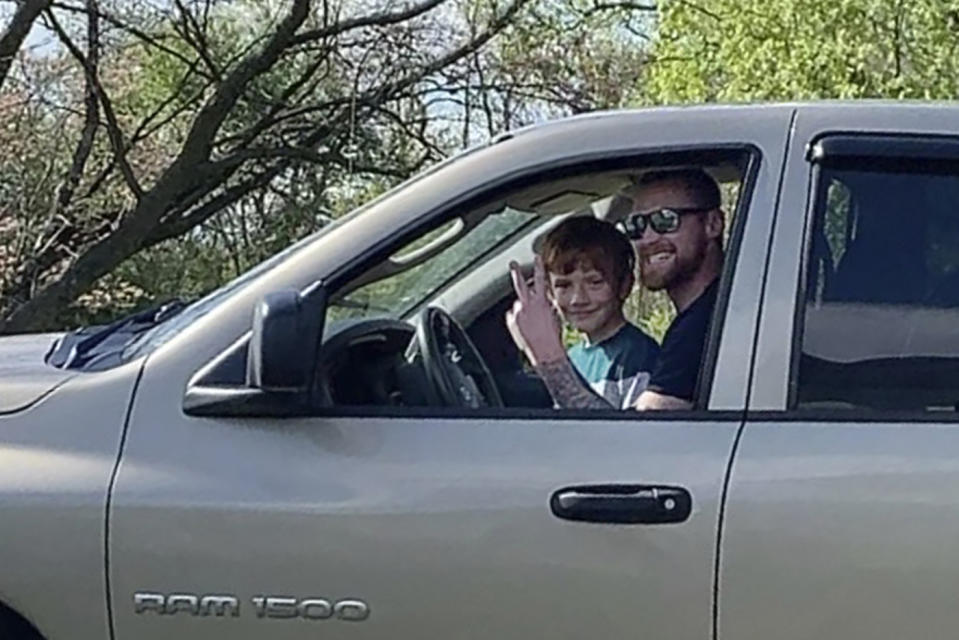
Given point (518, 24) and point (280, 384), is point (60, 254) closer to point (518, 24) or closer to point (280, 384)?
point (518, 24)

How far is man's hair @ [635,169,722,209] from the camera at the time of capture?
9.92 ft

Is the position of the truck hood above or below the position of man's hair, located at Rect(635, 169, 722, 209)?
below

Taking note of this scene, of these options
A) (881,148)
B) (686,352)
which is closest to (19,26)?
(686,352)

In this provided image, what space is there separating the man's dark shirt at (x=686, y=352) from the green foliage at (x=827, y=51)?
49.9 ft

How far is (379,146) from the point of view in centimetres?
1379

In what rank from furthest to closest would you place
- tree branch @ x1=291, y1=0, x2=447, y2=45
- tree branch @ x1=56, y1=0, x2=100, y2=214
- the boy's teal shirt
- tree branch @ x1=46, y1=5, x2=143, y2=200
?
tree branch @ x1=291, y1=0, x2=447, y2=45
tree branch @ x1=56, y1=0, x2=100, y2=214
tree branch @ x1=46, y1=5, x2=143, y2=200
the boy's teal shirt

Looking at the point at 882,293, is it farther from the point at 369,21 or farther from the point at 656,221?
the point at 369,21

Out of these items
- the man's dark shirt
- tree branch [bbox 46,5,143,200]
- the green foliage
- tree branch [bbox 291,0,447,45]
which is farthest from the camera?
the green foliage

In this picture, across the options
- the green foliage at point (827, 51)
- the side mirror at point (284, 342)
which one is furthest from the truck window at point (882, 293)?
the green foliage at point (827, 51)

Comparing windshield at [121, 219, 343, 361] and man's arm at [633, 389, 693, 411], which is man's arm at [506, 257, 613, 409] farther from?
windshield at [121, 219, 343, 361]

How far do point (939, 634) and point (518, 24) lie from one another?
10.6m

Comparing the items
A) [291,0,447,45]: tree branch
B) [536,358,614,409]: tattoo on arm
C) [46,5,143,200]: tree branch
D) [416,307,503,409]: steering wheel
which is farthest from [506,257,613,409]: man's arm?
[46,5,143,200]: tree branch

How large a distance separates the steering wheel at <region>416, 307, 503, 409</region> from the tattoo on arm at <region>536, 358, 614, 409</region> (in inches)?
4.2

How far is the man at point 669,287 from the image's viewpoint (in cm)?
292
